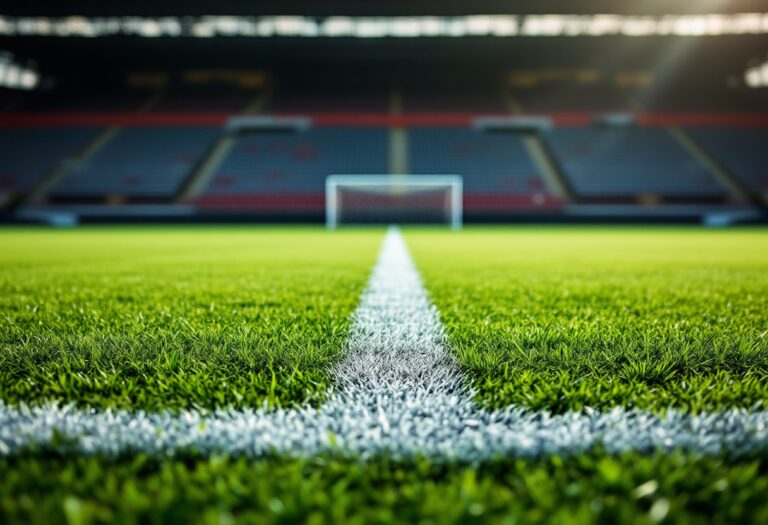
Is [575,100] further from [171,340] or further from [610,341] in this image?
[171,340]

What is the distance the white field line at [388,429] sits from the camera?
696 millimetres

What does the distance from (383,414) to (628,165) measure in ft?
67.3

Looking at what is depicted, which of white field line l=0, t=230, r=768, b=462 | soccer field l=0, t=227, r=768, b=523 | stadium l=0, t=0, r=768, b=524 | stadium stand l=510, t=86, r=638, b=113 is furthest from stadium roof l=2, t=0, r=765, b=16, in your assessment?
white field line l=0, t=230, r=768, b=462

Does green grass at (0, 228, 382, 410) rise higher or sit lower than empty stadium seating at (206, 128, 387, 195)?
lower

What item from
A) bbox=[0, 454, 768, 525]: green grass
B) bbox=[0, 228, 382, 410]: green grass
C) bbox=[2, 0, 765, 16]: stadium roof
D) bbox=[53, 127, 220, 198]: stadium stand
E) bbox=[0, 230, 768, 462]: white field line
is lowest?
bbox=[0, 228, 382, 410]: green grass

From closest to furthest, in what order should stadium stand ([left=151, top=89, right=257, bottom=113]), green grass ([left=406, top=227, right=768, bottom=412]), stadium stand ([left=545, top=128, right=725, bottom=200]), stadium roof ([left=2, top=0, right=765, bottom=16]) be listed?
green grass ([left=406, top=227, right=768, bottom=412]) → stadium roof ([left=2, top=0, right=765, bottom=16]) → stadium stand ([left=545, top=128, right=725, bottom=200]) → stadium stand ([left=151, top=89, right=257, bottom=113])

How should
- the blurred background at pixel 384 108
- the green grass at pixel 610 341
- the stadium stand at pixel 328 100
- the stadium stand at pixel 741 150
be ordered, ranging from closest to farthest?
1. the green grass at pixel 610 341
2. the blurred background at pixel 384 108
3. the stadium stand at pixel 741 150
4. the stadium stand at pixel 328 100

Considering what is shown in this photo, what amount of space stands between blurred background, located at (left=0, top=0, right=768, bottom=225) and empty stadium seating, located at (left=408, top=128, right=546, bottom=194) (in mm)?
85

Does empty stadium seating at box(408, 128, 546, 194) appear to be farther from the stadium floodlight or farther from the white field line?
the white field line

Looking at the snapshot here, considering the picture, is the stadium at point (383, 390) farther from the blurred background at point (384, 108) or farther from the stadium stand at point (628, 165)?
the stadium stand at point (628, 165)

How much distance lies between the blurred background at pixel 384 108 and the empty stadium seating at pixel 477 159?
9 centimetres

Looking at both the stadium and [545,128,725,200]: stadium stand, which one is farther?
[545,128,725,200]: stadium stand

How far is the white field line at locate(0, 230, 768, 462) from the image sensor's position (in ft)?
2.28

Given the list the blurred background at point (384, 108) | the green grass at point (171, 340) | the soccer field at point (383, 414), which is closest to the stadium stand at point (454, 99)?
the blurred background at point (384, 108)
